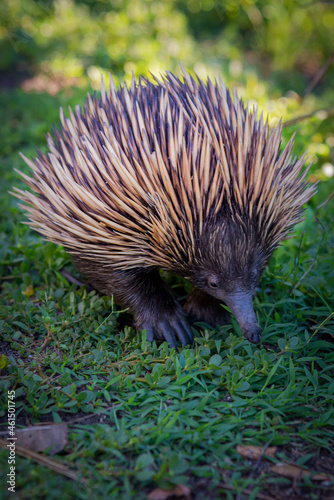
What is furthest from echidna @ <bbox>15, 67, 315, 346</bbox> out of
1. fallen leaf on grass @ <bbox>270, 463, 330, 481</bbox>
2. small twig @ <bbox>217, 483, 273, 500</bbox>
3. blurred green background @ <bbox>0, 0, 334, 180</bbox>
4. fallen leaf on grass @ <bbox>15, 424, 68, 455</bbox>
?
blurred green background @ <bbox>0, 0, 334, 180</bbox>

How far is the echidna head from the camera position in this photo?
7.10 feet

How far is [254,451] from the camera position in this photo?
1.92 metres

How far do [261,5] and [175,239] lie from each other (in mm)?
6020

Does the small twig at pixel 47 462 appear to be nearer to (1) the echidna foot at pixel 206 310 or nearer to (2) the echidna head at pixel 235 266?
(2) the echidna head at pixel 235 266

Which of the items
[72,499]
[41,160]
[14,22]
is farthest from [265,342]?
[14,22]

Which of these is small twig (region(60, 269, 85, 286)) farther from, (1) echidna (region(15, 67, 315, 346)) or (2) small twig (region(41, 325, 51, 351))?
(2) small twig (region(41, 325, 51, 351))

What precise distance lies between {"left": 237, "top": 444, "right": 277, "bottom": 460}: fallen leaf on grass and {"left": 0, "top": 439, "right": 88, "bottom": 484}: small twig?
0.58 m

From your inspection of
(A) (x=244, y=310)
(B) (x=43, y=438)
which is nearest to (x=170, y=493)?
(B) (x=43, y=438)

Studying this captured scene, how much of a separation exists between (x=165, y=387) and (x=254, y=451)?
0.49 metres

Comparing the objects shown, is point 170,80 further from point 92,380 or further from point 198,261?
point 92,380

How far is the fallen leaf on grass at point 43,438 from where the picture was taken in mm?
1865

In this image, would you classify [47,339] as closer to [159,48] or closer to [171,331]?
[171,331]

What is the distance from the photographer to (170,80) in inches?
107

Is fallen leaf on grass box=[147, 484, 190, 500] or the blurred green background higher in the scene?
the blurred green background
